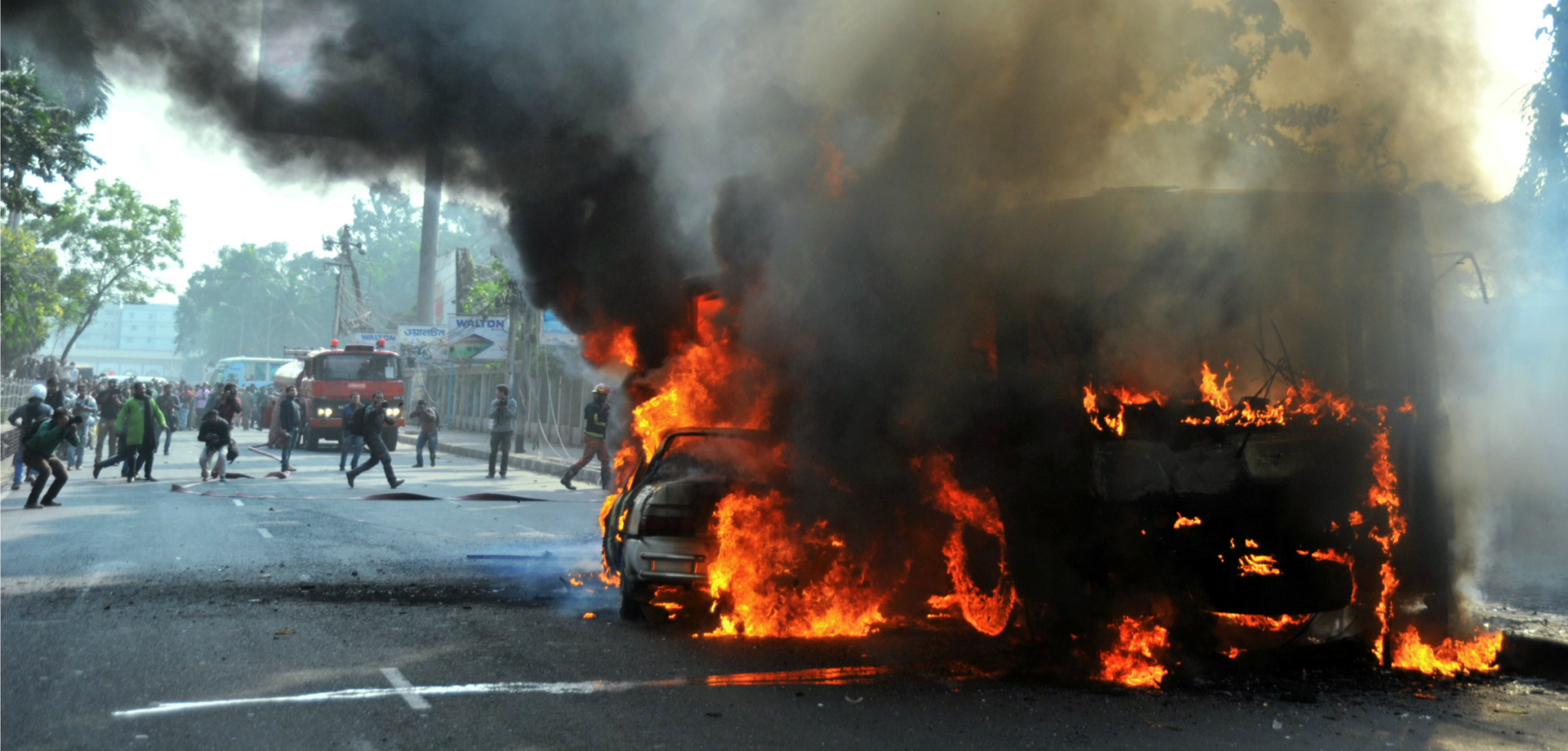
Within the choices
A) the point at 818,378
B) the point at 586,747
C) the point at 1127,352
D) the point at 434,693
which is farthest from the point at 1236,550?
the point at 434,693

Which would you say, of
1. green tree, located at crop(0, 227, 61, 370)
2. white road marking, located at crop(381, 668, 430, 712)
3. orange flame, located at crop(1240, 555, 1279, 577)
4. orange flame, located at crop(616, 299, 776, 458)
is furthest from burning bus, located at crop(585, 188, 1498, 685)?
green tree, located at crop(0, 227, 61, 370)

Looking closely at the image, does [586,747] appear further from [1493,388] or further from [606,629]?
[1493,388]

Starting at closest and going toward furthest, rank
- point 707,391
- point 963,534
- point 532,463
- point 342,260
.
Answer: point 963,534, point 707,391, point 532,463, point 342,260

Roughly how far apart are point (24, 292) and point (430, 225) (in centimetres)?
1023

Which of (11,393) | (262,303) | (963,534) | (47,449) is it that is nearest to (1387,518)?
(963,534)

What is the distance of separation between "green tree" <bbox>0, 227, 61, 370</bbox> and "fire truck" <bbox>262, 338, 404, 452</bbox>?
646 cm

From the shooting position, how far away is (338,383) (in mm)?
29422

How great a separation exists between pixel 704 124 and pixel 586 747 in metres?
6.11

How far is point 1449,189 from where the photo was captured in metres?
8.16

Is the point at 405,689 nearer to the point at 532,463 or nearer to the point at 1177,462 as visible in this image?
the point at 1177,462

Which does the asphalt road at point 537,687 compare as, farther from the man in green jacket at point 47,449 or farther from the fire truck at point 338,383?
the fire truck at point 338,383

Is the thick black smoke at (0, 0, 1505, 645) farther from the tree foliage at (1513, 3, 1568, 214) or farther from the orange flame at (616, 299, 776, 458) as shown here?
the tree foliage at (1513, 3, 1568, 214)

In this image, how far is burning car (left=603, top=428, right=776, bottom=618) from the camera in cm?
616

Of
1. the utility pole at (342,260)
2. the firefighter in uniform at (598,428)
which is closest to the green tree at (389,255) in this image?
the utility pole at (342,260)
